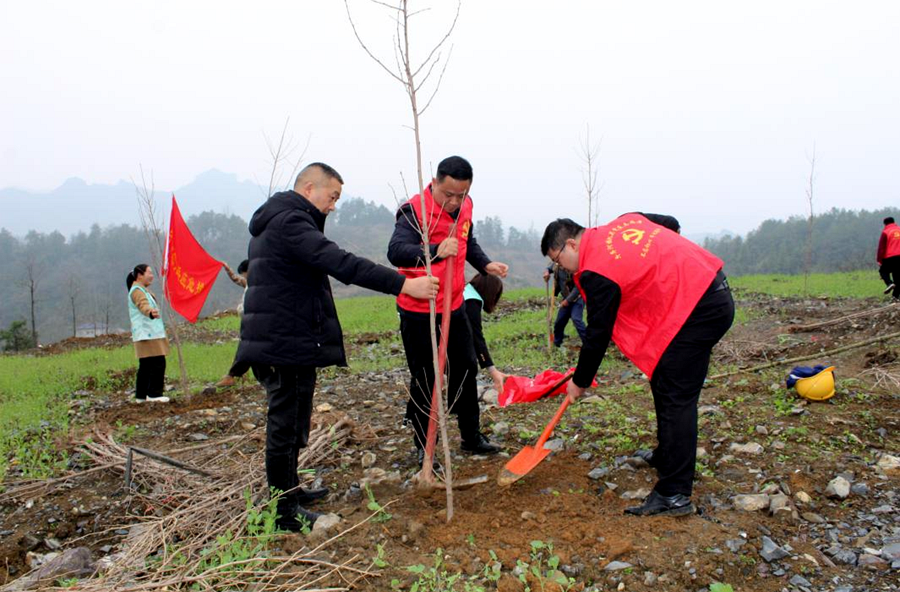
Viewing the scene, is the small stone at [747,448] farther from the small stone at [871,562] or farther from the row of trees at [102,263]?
the row of trees at [102,263]

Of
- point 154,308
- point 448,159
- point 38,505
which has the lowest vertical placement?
point 38,505

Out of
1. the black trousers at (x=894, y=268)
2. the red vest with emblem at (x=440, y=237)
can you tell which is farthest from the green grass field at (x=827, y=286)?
the red vest with emblem at (x=440, y=237)

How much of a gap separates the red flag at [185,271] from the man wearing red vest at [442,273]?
3.68 meters

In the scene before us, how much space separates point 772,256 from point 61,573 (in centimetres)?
5399

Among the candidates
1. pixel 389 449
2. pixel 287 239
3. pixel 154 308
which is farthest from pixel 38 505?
pixel 154 308

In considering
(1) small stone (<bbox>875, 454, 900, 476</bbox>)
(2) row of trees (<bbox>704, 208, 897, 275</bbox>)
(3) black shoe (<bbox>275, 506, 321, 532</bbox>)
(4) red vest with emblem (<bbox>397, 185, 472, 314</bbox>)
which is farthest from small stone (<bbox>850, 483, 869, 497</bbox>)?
(2) row of trees (<bbox>704, 208, 897, 275</bbox>)

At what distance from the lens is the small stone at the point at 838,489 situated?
10.5 feet

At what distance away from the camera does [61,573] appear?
2979 mm

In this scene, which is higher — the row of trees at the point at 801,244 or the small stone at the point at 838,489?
the row of trees at the point at 801,244

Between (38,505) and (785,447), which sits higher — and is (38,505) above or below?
below

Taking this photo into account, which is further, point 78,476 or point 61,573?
point 78,476

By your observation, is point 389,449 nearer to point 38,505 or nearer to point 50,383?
point 38,505

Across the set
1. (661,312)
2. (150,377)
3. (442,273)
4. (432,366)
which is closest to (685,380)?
(661,312)

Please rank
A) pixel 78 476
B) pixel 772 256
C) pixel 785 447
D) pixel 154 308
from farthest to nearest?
pixel 772 256, pixel 154 308, pixel 78 476, pixel 785 447
